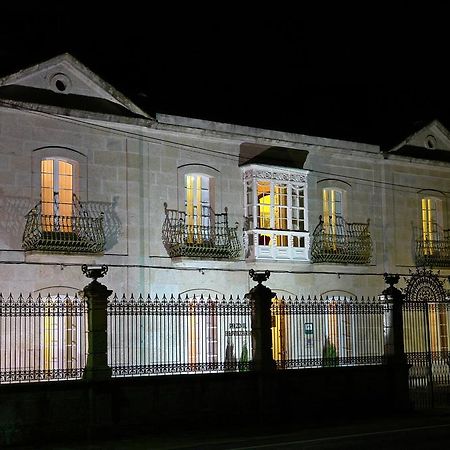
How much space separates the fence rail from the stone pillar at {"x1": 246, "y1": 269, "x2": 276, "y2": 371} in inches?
7.7

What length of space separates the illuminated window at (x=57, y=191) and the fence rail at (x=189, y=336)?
2.09 m

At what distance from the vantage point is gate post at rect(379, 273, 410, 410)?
23.4 metres

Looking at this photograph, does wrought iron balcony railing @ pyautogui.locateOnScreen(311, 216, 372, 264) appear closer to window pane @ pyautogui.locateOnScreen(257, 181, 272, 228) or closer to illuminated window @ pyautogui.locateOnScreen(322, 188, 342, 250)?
illuminated window @ pyautogui.locateOnScreen(322, 188, 342, 250)

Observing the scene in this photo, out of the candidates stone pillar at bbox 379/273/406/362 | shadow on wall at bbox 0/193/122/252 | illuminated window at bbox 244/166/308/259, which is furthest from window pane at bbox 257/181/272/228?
shadow on wall at bbox 0/193/122/252

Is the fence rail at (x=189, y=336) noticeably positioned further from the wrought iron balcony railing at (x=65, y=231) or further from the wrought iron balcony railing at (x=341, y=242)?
the wrought iron balcony railing at (x=341, y=242)

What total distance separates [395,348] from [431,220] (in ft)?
31.6

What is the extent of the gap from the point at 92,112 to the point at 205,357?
7449 mm

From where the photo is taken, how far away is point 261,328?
21484 mm

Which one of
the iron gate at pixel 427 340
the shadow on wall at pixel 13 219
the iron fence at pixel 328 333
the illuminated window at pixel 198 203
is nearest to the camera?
the iron fence at pixel 328 333

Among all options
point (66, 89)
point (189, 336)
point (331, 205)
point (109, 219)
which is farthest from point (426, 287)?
point (66, 89)

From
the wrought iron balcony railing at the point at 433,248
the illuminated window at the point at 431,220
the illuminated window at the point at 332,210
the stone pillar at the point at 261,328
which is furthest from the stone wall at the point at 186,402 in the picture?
the illuminated window at the point at 431,220

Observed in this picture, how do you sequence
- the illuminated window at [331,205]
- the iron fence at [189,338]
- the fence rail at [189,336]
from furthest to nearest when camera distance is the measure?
1. the illuminated window at [331,205]
2. the iron fence at [189,338]
3. the fence rail at [189,336]

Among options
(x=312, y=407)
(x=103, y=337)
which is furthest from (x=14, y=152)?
(x=312, y=407)

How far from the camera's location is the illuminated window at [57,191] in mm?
24438
